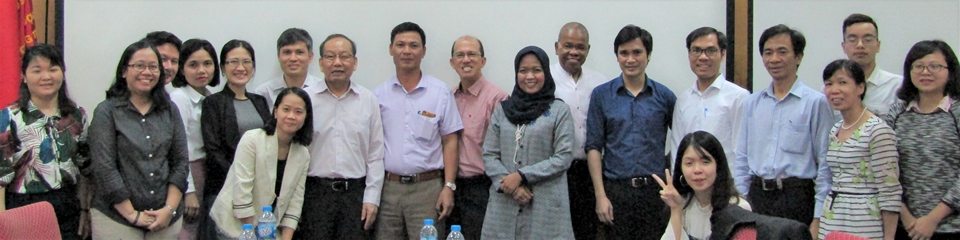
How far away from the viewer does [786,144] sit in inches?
132

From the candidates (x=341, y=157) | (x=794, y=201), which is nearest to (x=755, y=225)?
(x=794, y=201)

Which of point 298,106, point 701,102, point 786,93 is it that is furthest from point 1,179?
point 786,93

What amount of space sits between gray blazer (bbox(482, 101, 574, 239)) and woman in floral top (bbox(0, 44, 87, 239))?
1.74m

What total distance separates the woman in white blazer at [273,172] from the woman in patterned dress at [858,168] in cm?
214

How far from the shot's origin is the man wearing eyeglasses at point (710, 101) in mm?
3621

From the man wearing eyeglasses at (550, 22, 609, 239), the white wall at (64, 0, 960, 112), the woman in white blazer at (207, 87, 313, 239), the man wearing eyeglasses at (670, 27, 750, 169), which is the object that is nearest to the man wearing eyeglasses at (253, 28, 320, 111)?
the white wall at (64, 0, 960, 112)

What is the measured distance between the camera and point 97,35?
170 inches

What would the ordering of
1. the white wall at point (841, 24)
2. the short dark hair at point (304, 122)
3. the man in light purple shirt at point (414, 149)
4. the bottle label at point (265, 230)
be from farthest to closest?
1. the white wall at point (841, 24)
2. the man in light purple shirt at point (414, 149)
3. the short dark hair at point (304, 122)
4. the bottle label at point (265, 230)

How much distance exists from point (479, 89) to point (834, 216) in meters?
1.66

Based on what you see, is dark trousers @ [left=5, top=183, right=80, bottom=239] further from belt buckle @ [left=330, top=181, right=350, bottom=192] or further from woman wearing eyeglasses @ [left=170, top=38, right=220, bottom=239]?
belt buckle @ [left=330, top=181, right=350, bottom=192]

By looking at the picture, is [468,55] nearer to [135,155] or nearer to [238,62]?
[238,62]

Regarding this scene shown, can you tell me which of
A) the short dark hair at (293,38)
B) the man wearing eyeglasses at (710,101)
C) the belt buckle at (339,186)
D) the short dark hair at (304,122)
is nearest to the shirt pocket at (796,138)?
the man wearing eyeglasses at (710,101)

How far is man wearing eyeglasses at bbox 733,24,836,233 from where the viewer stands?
3.35 meters

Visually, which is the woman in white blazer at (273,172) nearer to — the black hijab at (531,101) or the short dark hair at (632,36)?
the black hijab at (531,101)
